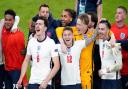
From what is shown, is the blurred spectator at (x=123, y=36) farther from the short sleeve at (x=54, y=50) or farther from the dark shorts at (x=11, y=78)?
the dark shorts at (x=11, y=78)

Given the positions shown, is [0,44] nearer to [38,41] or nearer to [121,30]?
[38,41]

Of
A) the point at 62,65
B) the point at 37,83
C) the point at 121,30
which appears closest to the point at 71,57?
the point at 62,65

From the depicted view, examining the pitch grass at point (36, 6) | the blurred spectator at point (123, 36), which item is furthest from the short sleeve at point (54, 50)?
the pitch grass at point (36, 6)

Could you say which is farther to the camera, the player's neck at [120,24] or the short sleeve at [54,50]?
the player's neck at [120,24]

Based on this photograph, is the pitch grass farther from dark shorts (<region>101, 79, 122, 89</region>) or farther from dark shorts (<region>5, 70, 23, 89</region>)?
dark shorts (<region>101, 79, 122, 89</region>)

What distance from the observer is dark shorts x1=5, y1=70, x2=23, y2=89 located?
10.9 metres

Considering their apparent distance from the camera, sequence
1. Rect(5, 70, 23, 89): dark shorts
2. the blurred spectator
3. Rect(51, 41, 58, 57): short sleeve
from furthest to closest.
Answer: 1. Rect(5, 70, 23, 89): dark shorts
2. the blurred spectator
3. Rect(51, 41, 58, 57): short sleeve

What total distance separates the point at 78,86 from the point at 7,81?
226 cm

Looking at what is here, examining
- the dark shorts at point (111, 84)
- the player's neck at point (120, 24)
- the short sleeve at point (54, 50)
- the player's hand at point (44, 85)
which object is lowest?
the dark shorts at point (111, 84)

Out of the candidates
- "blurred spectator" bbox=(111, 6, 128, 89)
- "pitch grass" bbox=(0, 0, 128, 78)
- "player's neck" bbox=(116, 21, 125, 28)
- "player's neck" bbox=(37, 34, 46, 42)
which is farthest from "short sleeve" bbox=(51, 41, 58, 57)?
"pitch grass" bbox=(0, 0, 128, 78)

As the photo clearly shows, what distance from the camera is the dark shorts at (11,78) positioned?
1088 centimetres

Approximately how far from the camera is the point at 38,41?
9.45 m

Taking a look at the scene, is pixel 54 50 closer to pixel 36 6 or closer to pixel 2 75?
pixel 2 75

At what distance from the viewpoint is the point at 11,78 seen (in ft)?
36.0
